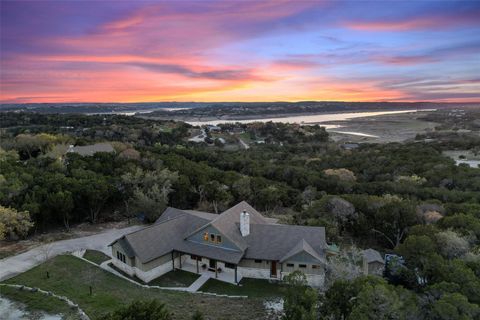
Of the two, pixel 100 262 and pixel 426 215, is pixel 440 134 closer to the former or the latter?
pixel 426 215

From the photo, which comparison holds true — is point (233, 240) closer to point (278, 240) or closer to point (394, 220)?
point (278, 240)

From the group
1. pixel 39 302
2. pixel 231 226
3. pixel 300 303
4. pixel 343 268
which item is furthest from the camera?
pixel 231 226

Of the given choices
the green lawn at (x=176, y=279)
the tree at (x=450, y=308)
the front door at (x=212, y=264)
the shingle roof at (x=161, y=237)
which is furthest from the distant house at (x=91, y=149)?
the tree at (x=450, y=308)

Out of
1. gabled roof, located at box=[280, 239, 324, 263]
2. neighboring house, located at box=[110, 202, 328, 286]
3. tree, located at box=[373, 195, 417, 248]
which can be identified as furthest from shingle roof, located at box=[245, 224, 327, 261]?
tree, located at box=[373, 195, 417, 248]

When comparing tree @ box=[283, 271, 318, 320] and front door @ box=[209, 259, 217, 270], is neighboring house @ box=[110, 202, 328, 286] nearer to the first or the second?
front door @ box=[209, 259, 217, 270]

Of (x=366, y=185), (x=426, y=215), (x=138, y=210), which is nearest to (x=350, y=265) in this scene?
(x=426, y=215)

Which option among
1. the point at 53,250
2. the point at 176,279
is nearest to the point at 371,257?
the point at 176,279

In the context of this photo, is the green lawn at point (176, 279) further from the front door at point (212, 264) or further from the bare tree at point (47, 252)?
the bare tree at point (47, 252)
